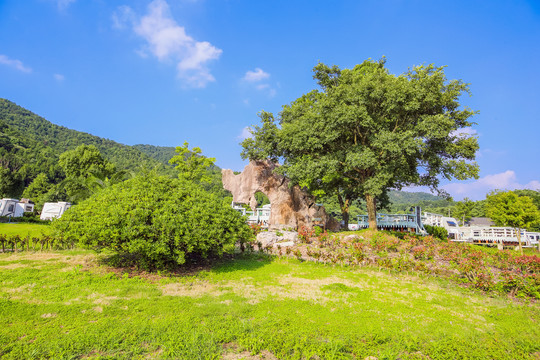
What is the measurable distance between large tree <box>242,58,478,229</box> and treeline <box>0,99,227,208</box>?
20.6 ft

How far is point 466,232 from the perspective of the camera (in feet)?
87.6

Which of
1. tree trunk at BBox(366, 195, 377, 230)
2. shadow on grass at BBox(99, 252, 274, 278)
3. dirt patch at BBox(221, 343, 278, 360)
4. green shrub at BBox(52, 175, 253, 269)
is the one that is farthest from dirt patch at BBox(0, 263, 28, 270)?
tree trunk at BBox(366, 195, 377, 230)

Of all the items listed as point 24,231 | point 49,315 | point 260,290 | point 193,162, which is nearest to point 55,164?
point 193,162

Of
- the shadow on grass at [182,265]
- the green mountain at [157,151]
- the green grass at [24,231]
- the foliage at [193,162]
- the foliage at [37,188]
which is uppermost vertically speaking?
the green mountain at [157,151]

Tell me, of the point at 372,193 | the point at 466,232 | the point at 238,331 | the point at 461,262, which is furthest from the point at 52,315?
the point at 466,232

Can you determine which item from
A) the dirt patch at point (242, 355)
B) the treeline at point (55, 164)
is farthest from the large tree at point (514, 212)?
the dirt patch at point (242, 355)

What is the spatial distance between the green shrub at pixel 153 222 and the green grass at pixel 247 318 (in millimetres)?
782

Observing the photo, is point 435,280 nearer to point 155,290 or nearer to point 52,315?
point 155,290

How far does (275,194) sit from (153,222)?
14045 millimetres

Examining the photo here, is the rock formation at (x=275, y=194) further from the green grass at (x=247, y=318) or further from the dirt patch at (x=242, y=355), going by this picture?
the dirt patch at (x=242, y=355)

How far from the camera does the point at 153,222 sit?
7.26m

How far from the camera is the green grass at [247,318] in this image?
3.77 meters

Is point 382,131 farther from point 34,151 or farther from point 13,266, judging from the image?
point 34,151

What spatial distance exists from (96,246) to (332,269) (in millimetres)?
7266
